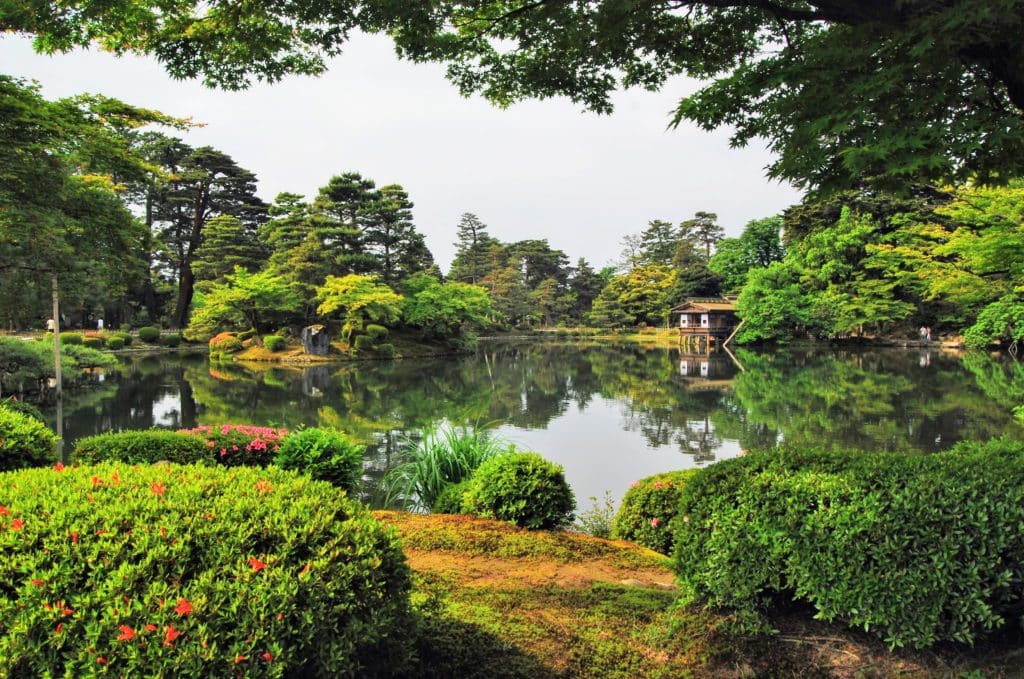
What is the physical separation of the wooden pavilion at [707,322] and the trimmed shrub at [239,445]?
29438 mm

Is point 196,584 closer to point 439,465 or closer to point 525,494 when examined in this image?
point 525,494

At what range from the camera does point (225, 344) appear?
83.8 feet

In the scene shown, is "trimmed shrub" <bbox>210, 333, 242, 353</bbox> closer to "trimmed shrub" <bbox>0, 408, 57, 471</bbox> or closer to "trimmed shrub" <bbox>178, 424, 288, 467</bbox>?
"trimmed shrub" <bbox>178, 424, 288, 467</bbox>

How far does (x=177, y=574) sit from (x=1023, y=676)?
104 inches

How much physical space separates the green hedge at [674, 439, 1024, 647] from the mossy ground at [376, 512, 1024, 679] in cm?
11

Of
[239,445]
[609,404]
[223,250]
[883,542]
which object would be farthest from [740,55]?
[223,250]

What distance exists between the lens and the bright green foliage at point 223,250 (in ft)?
94.6

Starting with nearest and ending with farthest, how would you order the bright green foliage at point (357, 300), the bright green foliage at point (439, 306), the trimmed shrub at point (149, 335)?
the bright green foliage at point (357, 300) → the bright green foliage at point (439, 306) → the trimmed shrub at point (149, 335)

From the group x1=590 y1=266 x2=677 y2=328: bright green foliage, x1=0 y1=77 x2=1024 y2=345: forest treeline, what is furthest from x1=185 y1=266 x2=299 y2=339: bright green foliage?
x1=590 y1=266 x2=677 y2=328: bright green foliage

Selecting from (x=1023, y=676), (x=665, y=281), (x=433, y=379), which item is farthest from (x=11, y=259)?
(x=665, y=281)

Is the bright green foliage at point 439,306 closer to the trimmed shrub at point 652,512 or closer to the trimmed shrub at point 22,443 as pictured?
the trimmed shrub at point 652,512

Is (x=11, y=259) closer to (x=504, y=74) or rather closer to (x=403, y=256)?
(x=504, y=74)

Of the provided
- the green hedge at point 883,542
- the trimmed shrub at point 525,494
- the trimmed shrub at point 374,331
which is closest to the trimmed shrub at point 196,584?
the green hedge at point 883,542

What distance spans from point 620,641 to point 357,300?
22.5 metres
